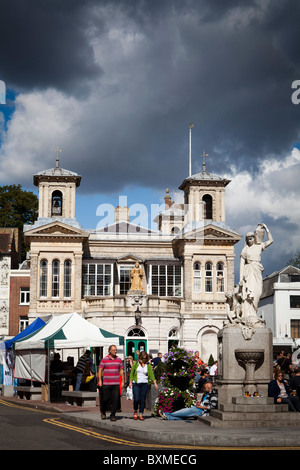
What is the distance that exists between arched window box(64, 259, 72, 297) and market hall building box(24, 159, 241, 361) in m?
0.07

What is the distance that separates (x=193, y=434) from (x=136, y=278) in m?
32.4

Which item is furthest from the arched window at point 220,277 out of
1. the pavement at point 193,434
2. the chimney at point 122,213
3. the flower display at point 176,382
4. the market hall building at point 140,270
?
the pavement at point 193,434

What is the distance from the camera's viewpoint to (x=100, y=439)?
43.1ft

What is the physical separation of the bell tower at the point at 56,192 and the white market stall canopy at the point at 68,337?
930 inches

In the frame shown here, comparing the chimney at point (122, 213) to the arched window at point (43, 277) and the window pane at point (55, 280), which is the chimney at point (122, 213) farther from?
the arched window at point (43, 277)

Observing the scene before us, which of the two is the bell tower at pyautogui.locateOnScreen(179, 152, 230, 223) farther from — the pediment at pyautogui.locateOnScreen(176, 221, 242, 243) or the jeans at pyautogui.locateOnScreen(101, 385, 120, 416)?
the jeans at pyautogui.locateOnScreen(101, 385, 120, 416)

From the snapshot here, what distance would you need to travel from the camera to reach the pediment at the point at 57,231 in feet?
152

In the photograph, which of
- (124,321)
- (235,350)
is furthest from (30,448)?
(124,321)

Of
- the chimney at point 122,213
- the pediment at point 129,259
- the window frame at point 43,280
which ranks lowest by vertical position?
the window frame at point 43,280

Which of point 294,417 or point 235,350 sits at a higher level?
point 235,350

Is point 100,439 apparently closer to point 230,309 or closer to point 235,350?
point 235,350
